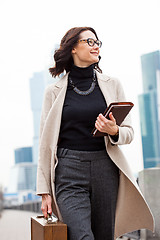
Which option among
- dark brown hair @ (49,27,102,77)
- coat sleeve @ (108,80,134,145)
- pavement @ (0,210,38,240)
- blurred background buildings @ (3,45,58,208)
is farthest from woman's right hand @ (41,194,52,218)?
blurred background buildings @ (3,45,58,208)

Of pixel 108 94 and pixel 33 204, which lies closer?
pixel 108 94

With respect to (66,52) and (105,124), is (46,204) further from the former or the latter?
(66,52)

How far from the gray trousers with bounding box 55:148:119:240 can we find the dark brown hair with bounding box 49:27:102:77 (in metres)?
0.42

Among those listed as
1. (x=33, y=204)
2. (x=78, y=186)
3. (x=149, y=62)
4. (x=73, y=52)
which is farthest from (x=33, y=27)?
(x=78, y=186)

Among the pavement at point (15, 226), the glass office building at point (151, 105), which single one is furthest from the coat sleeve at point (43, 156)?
the glass office building at point (151, 105)

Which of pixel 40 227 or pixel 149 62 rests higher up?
pixel 149 62

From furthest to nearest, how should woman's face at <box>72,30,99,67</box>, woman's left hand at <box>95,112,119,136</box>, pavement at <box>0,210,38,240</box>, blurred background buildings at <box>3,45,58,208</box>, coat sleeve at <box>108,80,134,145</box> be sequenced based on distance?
blurred background buildings at <box>3,45,58,208</box>, pavement at <box>0,210,38,240</box>, woman's face at <box>72,30,99,67</box>, coat sleeve at <box>108,80,134,145</box>, woman's left hand at <box>95,112,119,136</box>

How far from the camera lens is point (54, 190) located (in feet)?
5.36

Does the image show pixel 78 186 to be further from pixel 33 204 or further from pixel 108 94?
pixel 33 204

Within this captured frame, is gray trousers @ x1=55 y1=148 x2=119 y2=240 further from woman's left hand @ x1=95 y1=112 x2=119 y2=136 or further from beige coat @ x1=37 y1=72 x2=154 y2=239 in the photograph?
woman's left hand @ x1=95 y1=112 x2=119 y2=136

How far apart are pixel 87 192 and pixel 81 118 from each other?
32 cm

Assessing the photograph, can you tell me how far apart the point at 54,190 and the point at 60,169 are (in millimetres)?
103

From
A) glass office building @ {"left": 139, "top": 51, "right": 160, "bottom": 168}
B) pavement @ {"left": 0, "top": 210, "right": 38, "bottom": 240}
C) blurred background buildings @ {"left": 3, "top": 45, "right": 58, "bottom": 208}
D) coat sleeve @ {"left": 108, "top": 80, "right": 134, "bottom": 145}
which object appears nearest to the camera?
coat sleeve @ {"left": 108, "top": 80, "right": 134, "bottom": 145}

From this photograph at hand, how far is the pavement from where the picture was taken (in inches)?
169
